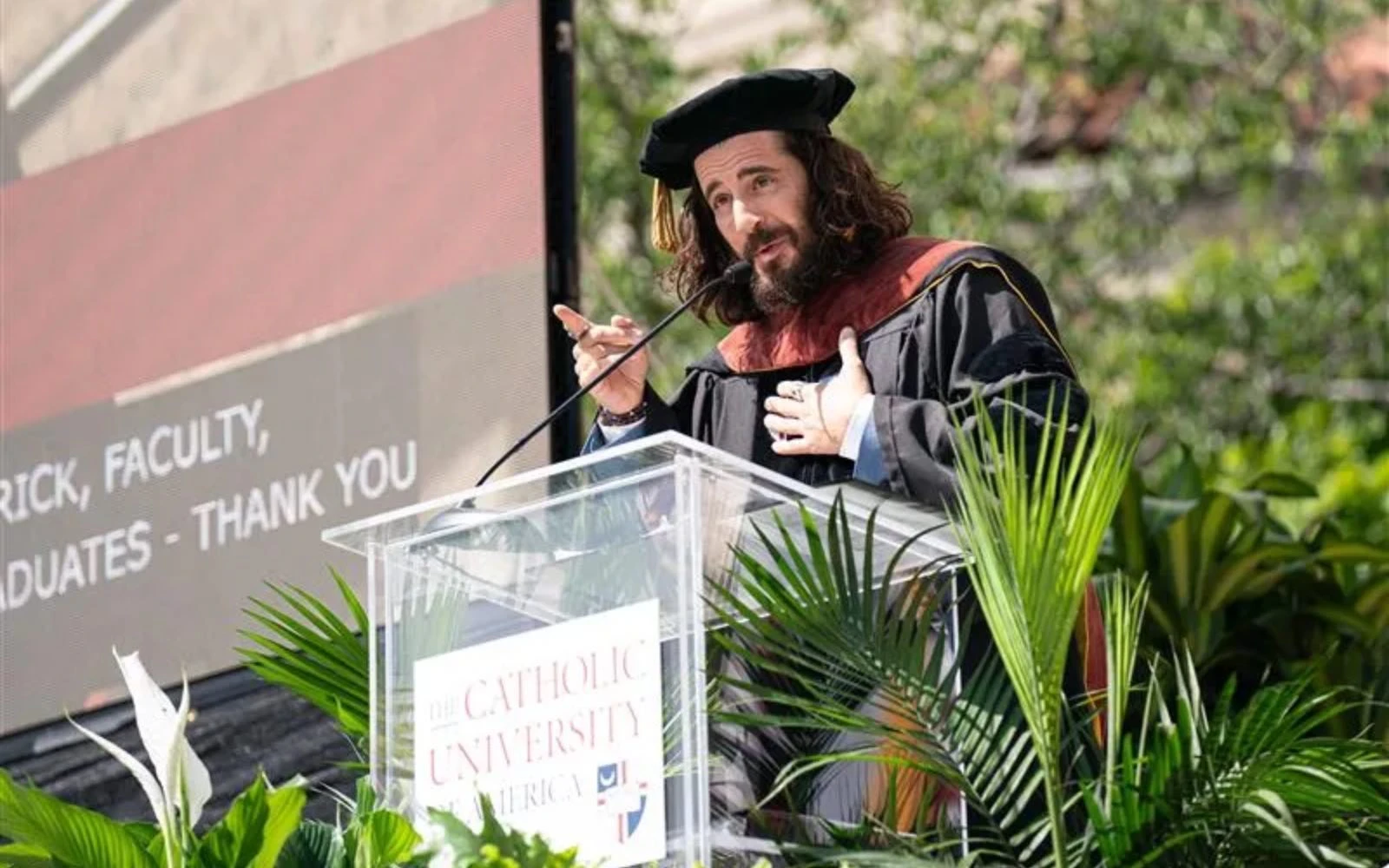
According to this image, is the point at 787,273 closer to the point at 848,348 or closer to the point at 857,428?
the point at 848,348

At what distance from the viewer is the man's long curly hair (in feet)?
13.5

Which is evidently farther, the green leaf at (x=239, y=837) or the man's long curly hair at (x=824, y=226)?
the man's long curly hair at (x=824, y=226)

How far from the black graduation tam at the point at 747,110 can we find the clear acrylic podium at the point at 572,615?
2.67 ft

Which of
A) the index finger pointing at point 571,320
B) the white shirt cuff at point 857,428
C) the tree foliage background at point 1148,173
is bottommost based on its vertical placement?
the white shirt cuff at point 857,428

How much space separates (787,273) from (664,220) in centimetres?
33

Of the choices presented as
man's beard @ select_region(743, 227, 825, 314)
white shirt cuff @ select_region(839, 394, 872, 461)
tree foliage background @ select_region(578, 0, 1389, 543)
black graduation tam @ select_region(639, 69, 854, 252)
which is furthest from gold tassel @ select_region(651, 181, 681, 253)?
tree foliage background @ select_region(578, 0, 1389, 543)

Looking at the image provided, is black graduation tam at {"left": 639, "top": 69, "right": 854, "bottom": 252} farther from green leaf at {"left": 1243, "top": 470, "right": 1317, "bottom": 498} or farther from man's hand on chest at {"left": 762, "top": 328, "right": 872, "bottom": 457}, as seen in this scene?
green leaf at {"left": 1243, "top": 470, "right": 1317, "bottom": 498}

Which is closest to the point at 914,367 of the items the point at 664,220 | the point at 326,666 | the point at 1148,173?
the point at 664,220

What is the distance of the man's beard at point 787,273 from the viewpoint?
4.09 m

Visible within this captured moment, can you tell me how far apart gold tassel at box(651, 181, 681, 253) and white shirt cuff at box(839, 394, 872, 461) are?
0.67 meters

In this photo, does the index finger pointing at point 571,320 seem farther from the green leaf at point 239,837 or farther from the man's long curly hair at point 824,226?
the green leaf at point 239,837

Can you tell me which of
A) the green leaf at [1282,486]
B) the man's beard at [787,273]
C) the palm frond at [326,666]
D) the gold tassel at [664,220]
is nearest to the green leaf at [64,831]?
the palm frond at [326,666]

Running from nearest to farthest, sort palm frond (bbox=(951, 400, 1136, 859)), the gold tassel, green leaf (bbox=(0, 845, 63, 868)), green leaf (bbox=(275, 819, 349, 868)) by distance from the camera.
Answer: palm frond (bbox=(951, 400, 1136, 859)) < green leaf (bbox=(275, 819, 349, 868)) < green leaf (bbox=(0, 845, 63, 868)) < the gold tassel

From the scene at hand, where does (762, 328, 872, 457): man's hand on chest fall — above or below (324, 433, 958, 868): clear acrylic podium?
above
